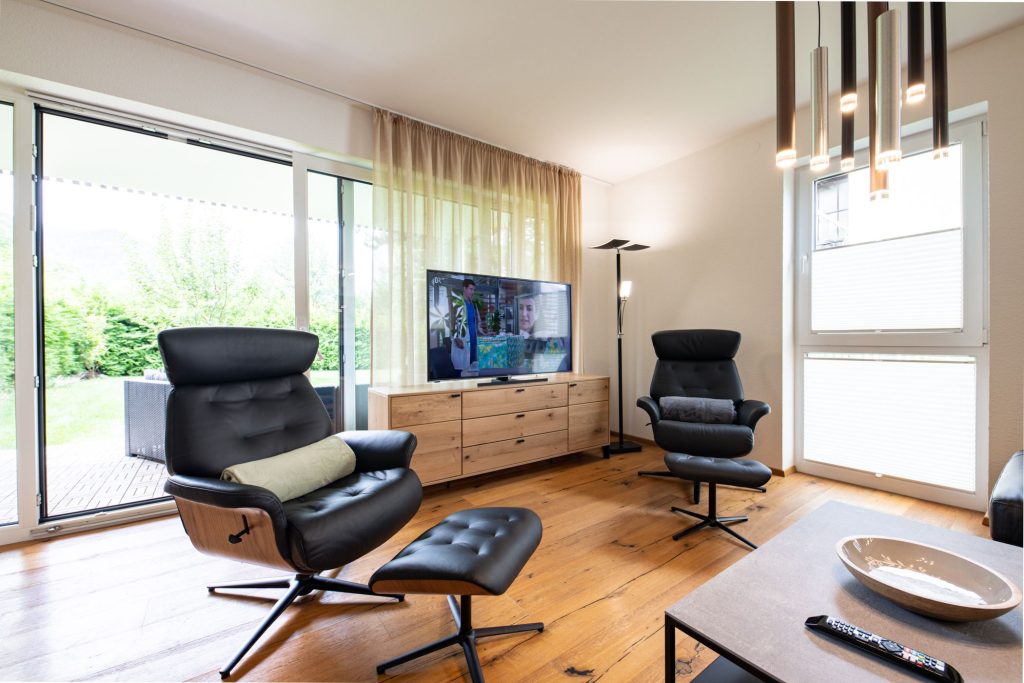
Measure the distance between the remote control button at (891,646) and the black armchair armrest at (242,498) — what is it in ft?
4.97

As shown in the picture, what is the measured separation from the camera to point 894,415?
2.71 metres

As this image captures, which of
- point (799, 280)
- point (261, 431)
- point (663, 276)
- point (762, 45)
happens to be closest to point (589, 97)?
point (762, 45)

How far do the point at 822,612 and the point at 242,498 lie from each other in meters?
1.56

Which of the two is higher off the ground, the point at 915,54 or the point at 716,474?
the point at 915,54

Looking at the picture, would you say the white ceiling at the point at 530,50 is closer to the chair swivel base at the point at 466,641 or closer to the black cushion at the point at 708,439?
the black cushion at the point at 708,439

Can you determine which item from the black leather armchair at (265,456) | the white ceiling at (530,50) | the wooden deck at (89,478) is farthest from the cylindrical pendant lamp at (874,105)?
the wooden deck at (89,478)

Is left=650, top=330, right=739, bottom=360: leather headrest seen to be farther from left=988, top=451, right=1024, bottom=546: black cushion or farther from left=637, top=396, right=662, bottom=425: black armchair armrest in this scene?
left=988, top=451, right=1024, bottom=546: black cushion

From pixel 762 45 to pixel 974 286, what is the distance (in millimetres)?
1841

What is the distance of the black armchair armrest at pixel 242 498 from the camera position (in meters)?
1.26

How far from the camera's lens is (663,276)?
3797 mm

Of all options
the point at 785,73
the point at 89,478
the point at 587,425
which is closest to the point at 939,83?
the point at 785,73

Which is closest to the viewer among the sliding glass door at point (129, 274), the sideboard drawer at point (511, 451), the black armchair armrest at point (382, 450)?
the black armchair armrest at point (382, 450)

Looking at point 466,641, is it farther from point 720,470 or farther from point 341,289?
point 341,289

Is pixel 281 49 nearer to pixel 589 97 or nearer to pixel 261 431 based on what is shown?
pixel 589 97
